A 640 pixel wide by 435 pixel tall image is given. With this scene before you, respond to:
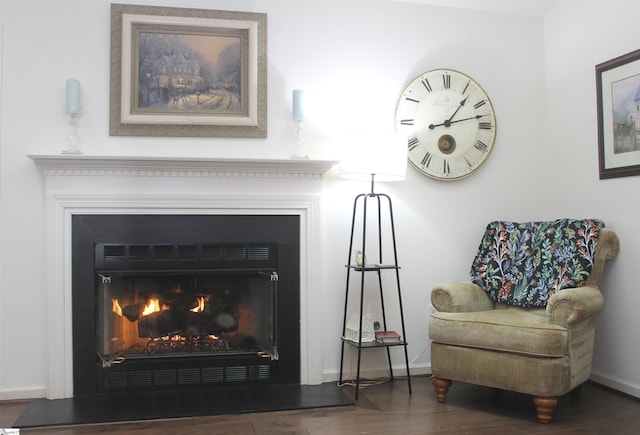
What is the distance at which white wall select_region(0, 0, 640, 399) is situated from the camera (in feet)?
10.8

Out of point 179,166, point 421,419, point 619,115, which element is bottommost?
point 421,419

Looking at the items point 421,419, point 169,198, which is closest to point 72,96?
point 169,198

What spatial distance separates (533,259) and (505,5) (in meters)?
1.61

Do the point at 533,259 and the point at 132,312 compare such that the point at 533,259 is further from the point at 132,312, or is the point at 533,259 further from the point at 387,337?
the point at 132,312

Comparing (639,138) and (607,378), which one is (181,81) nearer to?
(639,138)

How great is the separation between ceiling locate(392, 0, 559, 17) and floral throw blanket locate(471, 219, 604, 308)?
1.35 metres

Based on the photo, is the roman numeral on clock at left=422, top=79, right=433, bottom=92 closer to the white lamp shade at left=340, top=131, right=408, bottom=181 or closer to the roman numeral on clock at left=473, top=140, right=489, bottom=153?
the roman numeral on clock at left=473, top=140, right=489, bottom=153

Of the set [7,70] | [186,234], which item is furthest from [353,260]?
[7,70]

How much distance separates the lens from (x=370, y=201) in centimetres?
372

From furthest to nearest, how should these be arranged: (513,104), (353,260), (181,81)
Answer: (513,104), (353,260), (181,81)

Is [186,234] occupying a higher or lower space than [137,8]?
lower

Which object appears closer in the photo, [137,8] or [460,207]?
[137,8]

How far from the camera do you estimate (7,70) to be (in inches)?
129

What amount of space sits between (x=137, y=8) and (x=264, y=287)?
1697mm
